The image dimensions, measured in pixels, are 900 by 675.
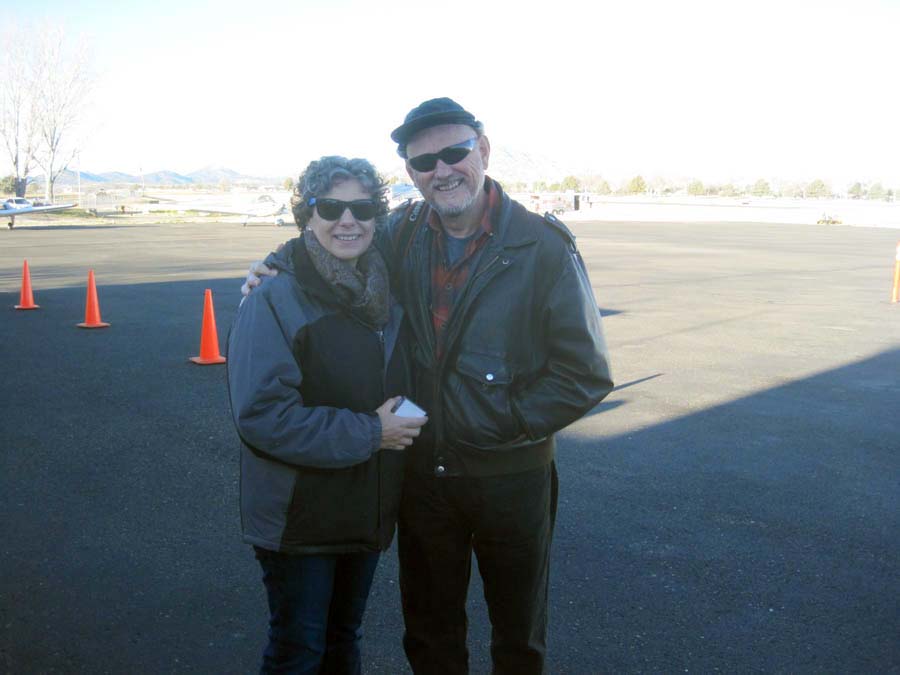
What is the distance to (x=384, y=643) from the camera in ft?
11.9

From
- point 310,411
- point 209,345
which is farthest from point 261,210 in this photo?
point 310,411

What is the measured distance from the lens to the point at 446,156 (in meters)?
2.69

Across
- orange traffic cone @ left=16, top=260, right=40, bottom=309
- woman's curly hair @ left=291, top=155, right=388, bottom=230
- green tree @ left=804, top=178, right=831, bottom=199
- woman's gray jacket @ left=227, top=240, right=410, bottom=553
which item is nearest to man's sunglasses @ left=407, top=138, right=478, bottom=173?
woman's curly hair @ left=291, top=155, right=388, bottom=230

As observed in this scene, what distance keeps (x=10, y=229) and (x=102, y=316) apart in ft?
91.2

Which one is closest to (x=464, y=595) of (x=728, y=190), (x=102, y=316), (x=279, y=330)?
(x=279, y=330)

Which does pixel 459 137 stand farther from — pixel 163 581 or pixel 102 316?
pixel 102 316

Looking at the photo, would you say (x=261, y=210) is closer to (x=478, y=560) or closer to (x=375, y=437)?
(x=478, y=560)

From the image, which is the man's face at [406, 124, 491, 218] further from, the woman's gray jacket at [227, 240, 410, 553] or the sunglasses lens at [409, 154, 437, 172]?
the woman's gray jacket at [227, 240, 410, 553]

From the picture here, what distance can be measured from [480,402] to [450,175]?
2.24ft

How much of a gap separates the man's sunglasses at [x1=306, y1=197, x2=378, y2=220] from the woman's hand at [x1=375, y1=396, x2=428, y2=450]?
554 millimetres

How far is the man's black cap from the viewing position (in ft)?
8.73

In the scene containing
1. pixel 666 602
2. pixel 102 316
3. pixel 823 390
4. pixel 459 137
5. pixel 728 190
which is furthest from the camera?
pixel 728 190

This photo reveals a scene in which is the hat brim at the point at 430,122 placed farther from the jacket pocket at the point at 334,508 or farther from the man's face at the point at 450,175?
the jacket pocket at the point at 334,508

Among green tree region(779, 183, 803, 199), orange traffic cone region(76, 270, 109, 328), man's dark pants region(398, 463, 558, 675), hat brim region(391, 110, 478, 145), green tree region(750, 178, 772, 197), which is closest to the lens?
hat brim region(391, 110, 478, 145)
